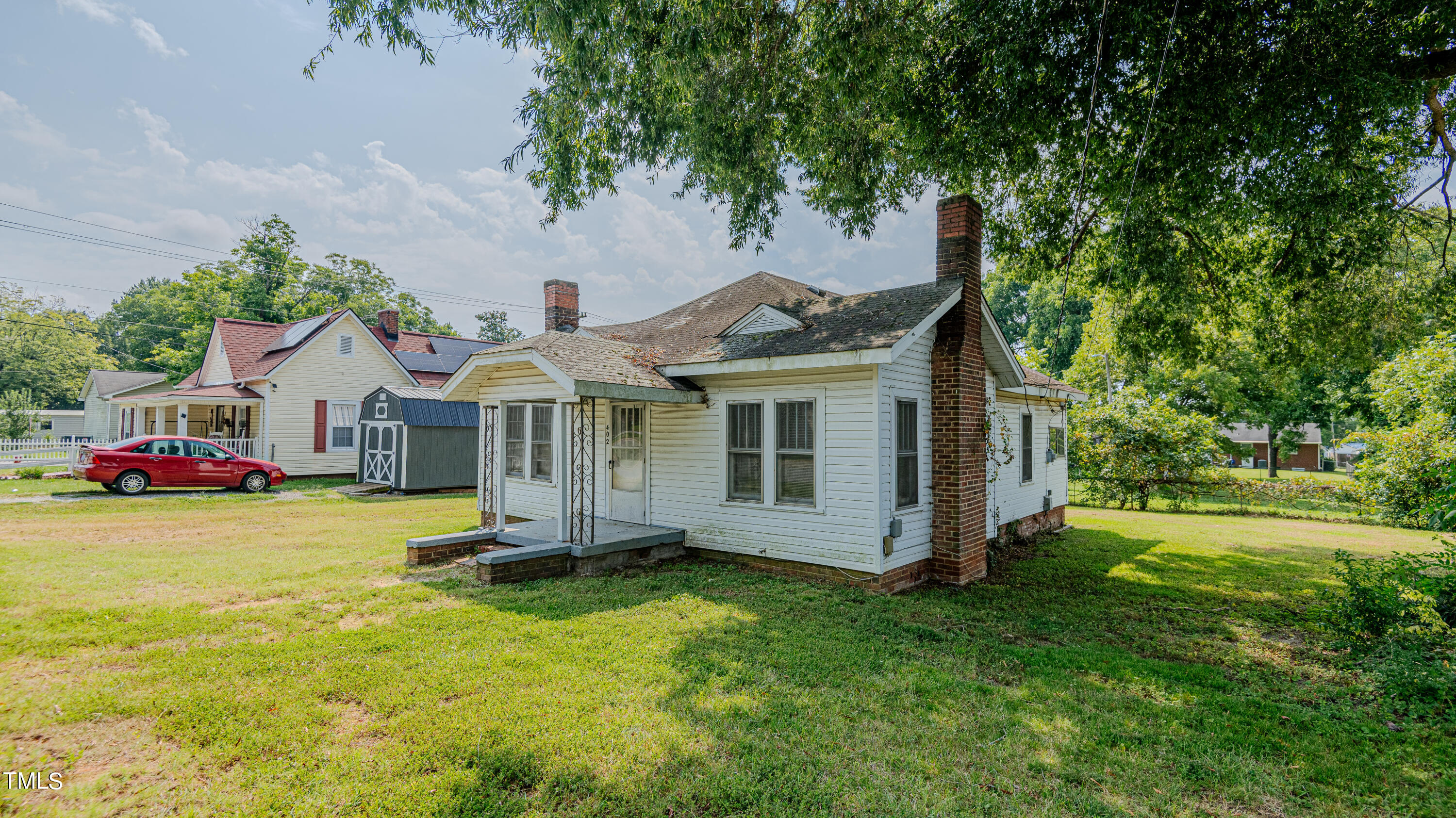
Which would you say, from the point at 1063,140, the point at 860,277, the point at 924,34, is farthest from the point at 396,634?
the point at 860,277

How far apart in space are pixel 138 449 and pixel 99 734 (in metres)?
16.2

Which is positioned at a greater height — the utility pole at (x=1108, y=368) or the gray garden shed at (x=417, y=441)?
the utility pole at (x=1108, y=368)

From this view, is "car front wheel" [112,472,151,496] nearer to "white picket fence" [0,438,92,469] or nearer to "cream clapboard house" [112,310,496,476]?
"cream clapboard house" [112,310,496,476]

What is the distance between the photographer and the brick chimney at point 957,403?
805 cm

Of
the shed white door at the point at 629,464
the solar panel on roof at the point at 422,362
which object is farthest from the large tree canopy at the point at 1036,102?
the solar panel on roof at the point at 422,362

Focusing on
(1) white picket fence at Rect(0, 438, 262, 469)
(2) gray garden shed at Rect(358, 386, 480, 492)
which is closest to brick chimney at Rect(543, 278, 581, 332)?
(2) gray garden shed at Rect(358, 386, 480, 492)

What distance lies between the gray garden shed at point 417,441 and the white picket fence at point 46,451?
404 cm

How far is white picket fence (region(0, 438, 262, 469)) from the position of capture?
61.9 ft

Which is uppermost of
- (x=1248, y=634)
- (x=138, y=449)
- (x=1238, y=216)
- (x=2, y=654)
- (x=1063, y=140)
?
(x=1063, y=140)

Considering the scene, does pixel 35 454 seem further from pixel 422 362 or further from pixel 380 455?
pixel 380 455

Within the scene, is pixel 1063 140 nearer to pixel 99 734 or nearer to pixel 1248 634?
pixel 1248 634

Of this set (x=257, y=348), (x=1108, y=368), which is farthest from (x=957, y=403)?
(x=257, y=348)

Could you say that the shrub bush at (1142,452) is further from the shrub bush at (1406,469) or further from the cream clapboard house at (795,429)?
the cream clapboard house at (795,429)

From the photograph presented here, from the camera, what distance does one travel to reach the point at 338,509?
13797mm
